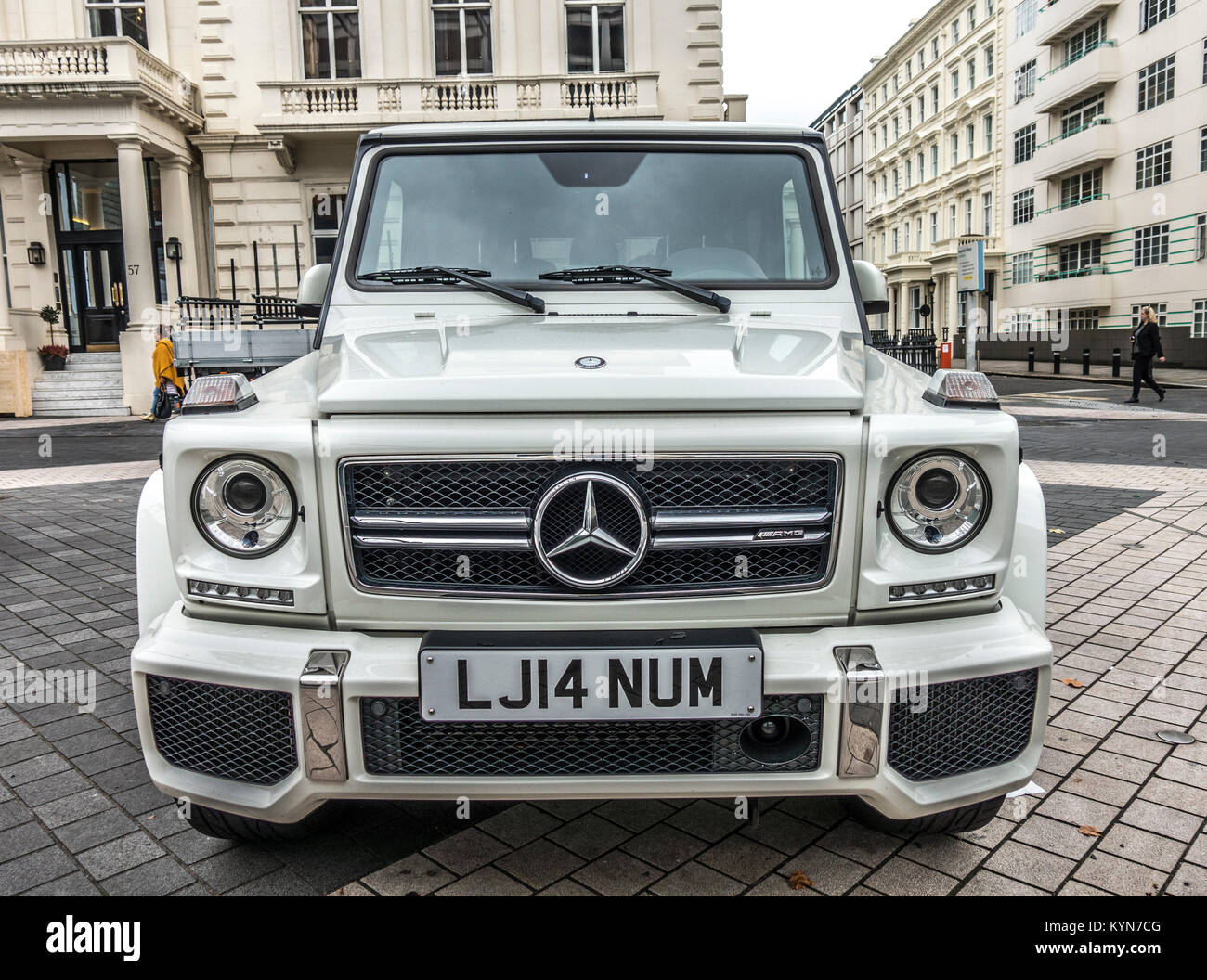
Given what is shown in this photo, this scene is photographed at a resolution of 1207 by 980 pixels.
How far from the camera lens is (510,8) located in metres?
19.4

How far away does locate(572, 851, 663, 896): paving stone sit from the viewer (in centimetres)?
240

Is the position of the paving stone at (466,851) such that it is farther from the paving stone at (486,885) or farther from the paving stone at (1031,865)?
the paving stone at (1031,865)

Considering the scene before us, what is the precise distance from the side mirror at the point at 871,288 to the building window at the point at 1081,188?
3710 cm

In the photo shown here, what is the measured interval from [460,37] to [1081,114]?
88.7 feet

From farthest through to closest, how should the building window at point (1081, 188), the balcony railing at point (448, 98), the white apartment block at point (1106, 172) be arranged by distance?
the building window at point (1081, 188), the white apartment block at point (1106, 172), the balcony railing at point (448, 98)

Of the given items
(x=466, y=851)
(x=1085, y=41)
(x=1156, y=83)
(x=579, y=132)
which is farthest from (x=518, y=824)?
(x=1085, y=41)

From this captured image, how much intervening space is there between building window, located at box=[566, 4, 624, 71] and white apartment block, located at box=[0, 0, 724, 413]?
27 millimetres

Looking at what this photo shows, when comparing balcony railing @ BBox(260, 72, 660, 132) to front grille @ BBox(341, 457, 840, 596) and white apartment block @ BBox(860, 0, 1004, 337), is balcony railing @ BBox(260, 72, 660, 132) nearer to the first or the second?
front grille @ BBox(341, 457, 840, 596)

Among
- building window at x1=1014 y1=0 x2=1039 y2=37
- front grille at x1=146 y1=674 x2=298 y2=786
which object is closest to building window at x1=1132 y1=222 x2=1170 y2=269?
building window at x1=1014 y1=0 x2=1039 y2=37

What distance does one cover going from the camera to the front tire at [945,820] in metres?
2.39

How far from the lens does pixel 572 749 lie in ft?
6.79

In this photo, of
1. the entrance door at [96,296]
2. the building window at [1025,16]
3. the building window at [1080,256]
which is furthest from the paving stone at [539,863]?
the building window at [1025,16]
